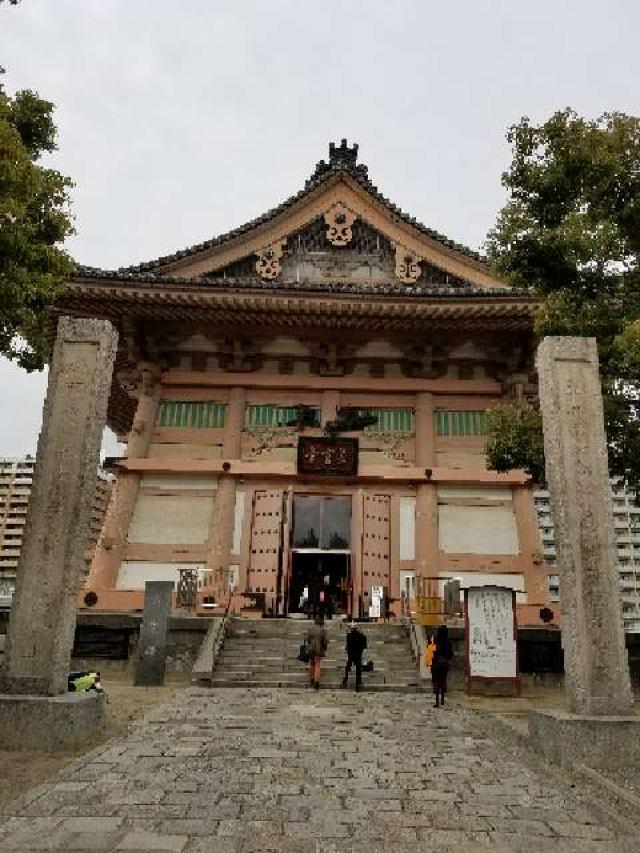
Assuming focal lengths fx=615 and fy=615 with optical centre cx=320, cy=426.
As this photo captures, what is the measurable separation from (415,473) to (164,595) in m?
7.36

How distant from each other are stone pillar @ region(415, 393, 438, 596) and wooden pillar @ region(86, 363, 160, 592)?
7.34 meters

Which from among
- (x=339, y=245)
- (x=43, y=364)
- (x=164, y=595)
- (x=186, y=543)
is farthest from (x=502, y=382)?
(x=43, y=364)

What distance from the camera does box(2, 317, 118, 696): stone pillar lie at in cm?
646

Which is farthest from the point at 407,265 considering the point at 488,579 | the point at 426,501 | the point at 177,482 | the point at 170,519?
the point at 170,519

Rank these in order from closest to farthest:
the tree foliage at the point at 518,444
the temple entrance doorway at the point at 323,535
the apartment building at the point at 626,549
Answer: the tree foliage at the point at 518,444 → the temple entrance doorway at the point at 323,535 → the apartment building at the point at 626,549

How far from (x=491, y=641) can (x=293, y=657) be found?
3852mm

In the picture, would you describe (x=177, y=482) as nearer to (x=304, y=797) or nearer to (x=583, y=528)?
(x=583, y=528)

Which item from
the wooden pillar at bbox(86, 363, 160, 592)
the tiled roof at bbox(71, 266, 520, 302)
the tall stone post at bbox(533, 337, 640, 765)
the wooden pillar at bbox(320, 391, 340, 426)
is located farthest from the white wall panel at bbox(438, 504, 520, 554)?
the tall stone post at bbox(533, 337, 640, 765)

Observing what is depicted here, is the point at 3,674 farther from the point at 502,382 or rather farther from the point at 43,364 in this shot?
the point at 502,382

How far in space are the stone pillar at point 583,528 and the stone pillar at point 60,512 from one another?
17.6ft

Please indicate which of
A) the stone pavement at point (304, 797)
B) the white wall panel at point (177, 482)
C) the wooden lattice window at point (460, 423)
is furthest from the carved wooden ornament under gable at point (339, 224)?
the stone pavement at point (304, 797)

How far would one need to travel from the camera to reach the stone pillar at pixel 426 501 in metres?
15.4

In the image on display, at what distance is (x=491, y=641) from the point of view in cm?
1105

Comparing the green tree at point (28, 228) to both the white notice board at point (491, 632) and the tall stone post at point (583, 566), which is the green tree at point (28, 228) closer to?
the tall stone post at point (583, 566)
